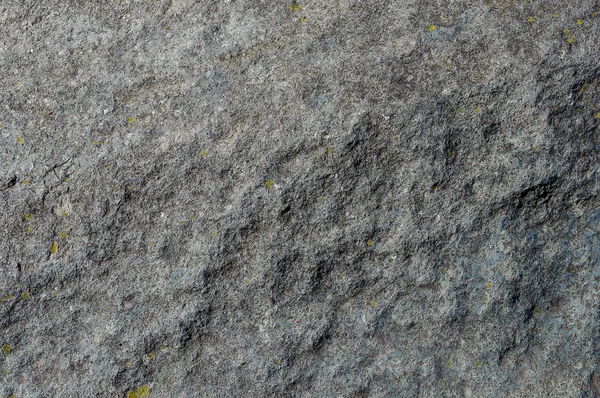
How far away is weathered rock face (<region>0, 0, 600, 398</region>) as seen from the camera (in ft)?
5.89

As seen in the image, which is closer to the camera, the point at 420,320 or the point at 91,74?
the point at 420,320

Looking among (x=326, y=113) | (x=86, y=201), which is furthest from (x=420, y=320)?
(x=86, y=201)

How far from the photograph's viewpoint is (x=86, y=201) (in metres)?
1.83

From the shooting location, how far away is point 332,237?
1.81 m

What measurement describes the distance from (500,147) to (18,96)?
4.00 feet

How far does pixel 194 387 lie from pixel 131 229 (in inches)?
16.2

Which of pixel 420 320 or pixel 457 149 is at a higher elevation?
pixel 457 149

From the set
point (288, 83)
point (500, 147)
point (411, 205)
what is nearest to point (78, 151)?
point (288, 83)

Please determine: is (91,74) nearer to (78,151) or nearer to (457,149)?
(78,151)

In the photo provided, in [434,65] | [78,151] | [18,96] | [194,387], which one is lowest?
[194,387]

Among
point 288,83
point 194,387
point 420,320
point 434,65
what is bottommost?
point 420,320

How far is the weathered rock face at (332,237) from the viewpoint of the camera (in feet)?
5.89

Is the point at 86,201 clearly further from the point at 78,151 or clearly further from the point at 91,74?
the point at 91,74

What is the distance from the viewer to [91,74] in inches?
76.0
